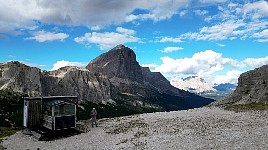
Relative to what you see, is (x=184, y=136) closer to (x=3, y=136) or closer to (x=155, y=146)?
(x=155, y=146)

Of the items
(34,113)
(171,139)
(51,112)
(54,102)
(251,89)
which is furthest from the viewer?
(251,89)

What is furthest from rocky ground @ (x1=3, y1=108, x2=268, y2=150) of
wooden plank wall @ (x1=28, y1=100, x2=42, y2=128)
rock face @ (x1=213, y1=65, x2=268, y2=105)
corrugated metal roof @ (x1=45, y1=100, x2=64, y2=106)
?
rock face @ (x1=213, y1=65, x2=268, y2=105)

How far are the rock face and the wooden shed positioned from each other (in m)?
55.6

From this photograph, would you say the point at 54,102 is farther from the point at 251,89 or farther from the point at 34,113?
the point at 251,89

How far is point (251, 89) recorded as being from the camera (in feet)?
320

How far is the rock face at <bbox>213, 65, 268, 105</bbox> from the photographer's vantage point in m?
87.8

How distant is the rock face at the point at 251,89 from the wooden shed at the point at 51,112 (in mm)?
55631

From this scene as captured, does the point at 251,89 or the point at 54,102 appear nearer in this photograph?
the point at 54,102

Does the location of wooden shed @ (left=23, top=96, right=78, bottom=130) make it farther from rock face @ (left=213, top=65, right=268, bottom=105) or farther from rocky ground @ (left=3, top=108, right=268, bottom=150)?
rock face @ (left=213, top=65, right=268, bottom=105)

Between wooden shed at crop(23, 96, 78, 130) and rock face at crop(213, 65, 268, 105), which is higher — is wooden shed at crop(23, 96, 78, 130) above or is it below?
below

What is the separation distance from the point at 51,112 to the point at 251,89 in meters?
70.1

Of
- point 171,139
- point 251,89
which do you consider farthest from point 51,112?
point 251,89

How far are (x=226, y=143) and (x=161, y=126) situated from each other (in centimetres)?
1729

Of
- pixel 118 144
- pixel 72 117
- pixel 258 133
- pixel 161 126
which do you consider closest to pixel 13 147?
pixel 72 117
